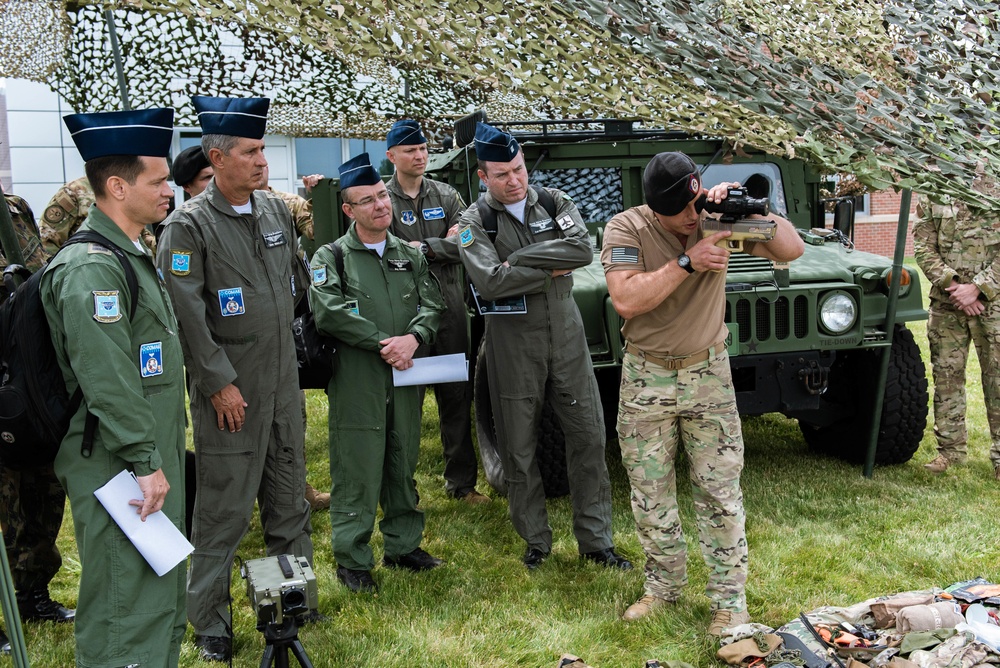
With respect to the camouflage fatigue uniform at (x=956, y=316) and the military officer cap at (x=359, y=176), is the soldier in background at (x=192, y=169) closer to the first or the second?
the military officer cap at (x=359, y=176)

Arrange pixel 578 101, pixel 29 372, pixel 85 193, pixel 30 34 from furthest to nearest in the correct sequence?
pixel 85 193 < pixel 30 34 < pixel 29 372 < pixel 578 101

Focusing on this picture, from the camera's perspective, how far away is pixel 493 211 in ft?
12.9

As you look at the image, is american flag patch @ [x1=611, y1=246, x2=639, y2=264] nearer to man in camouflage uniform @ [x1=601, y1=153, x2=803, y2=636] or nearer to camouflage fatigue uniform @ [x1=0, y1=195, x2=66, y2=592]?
man in camouflage uniform @ [x1=601, y1=153, x2=803, y2=636]

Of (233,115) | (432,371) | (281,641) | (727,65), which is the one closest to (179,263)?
(233,115)

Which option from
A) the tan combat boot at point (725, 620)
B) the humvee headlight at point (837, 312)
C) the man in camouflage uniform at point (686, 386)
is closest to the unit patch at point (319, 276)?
the man in camouflage uniform at point (686, 386)

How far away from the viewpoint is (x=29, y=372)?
7.59 ft

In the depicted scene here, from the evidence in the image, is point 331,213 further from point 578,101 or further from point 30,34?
point 578,101

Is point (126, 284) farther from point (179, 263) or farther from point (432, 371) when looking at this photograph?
point (432, 371)

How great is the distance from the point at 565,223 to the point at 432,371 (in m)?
0.78

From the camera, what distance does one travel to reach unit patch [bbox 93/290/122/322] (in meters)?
2.30

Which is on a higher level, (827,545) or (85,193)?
(85,193)

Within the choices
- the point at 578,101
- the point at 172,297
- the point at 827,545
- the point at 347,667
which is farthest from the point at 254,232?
the point at 827,545

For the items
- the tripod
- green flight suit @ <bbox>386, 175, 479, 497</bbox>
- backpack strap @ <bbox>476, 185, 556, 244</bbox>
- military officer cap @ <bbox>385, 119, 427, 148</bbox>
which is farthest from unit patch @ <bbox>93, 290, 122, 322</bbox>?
Answer: military officer cap @ <bbox>385, 119, 427, 148</bbox>

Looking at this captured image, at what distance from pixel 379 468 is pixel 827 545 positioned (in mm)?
1915
